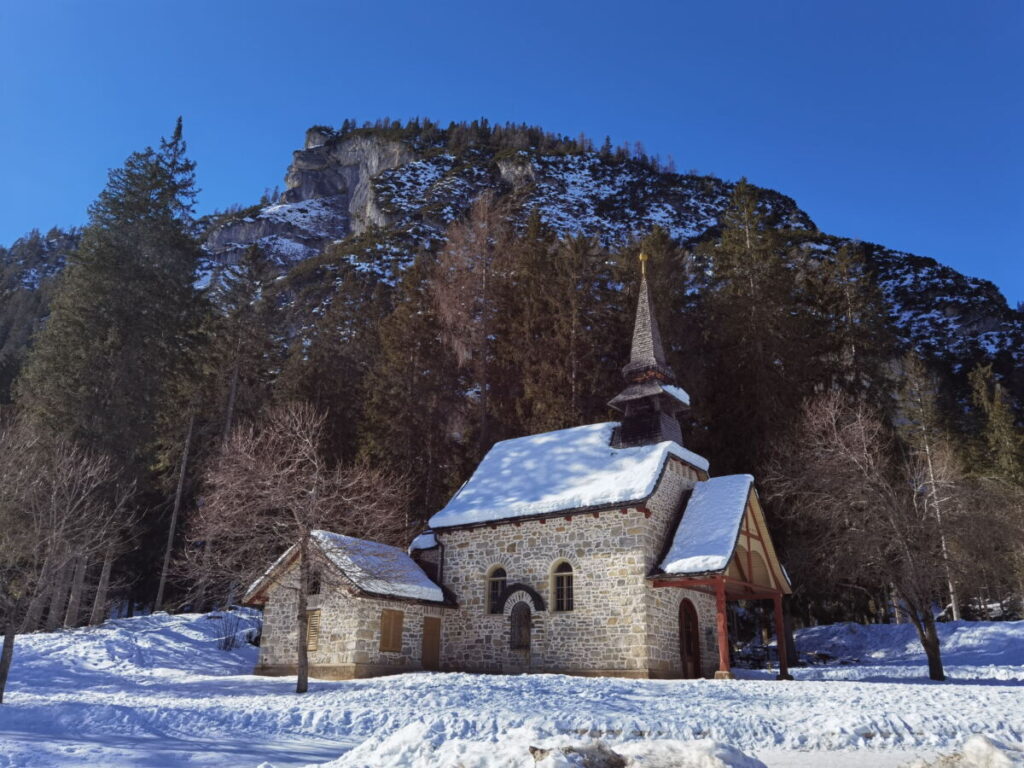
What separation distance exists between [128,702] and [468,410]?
19415mm

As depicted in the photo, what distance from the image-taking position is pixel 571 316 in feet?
100

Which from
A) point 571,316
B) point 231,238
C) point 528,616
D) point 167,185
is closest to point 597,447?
point 528,616

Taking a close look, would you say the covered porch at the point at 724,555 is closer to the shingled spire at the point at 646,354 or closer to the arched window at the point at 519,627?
the shingled spire at the point at 646,354

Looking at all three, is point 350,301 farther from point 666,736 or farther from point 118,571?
point 666,736

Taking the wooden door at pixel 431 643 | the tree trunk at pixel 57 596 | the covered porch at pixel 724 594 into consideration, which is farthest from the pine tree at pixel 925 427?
the tree trunk at pixel 57 596

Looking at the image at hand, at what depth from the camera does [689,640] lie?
20641mm

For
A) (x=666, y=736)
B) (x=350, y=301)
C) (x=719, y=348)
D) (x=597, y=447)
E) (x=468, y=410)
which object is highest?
(x=350, y=301)

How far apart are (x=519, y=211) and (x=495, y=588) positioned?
4870 centimetres

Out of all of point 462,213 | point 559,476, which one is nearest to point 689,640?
point 559,476

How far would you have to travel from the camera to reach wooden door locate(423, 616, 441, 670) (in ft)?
68.3

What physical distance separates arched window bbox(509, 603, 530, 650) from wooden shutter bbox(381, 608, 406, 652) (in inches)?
123

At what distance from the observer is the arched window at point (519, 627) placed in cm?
2042

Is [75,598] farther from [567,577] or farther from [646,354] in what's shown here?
[646,354]

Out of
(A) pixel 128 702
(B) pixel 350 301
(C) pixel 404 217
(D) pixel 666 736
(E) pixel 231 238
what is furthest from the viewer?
(E) pixel 231 238
